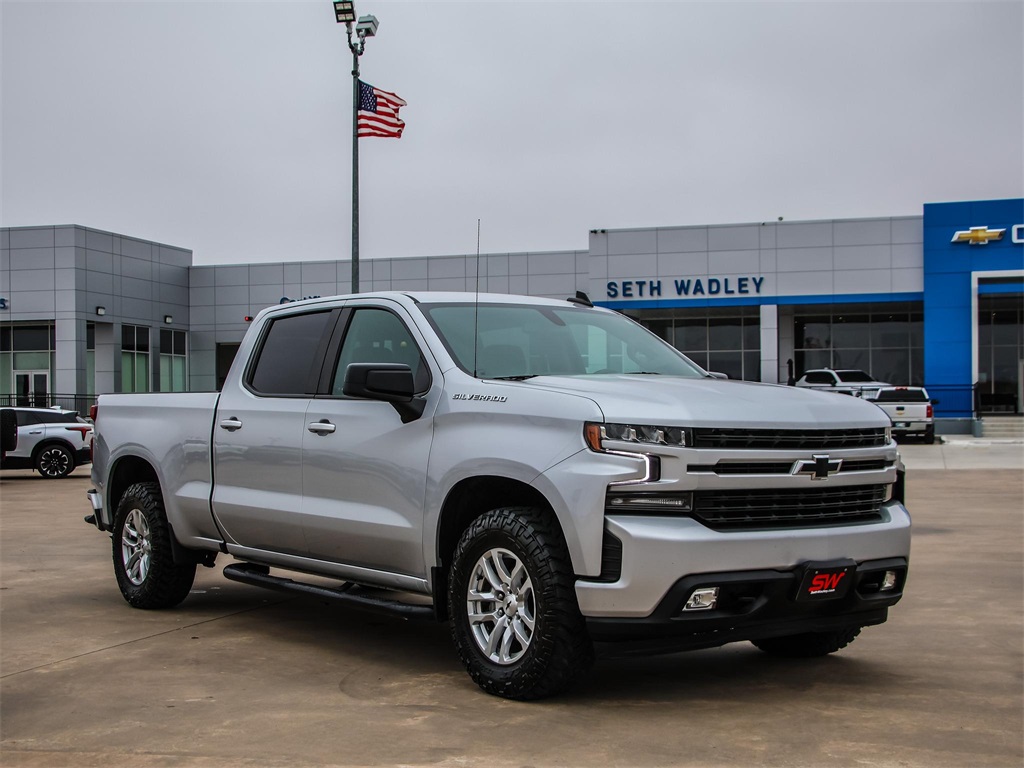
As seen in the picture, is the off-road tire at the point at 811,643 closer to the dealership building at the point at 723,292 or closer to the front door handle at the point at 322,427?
the front door handle at the point at 322,427

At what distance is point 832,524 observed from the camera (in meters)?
5.55

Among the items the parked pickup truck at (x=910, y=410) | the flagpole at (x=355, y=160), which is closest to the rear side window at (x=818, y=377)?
the parked pickup truck at (x=910, y=410)

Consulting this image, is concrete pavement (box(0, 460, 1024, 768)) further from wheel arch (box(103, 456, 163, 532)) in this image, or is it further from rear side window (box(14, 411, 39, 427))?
rear side window (box(14, 411, 39, 427))

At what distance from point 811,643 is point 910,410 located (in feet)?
97.3

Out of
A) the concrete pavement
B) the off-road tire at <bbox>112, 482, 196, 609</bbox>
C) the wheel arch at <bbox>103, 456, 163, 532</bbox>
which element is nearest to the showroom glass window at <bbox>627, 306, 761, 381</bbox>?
the concrete pavement

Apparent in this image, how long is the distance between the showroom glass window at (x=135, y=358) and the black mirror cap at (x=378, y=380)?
44.4 metres

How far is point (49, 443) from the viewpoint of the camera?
78.5ft

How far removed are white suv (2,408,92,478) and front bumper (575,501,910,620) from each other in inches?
811

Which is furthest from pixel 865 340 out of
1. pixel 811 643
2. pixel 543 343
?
pixel 543 343

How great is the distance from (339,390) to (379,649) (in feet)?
5.01

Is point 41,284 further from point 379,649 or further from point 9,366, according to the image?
point 379,649

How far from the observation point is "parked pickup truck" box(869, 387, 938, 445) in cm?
3438

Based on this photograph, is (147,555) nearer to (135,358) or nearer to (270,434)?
(270,434)

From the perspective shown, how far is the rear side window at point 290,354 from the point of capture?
7.13 m
